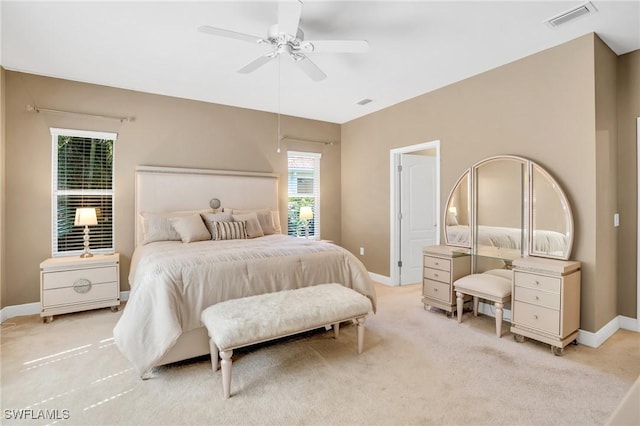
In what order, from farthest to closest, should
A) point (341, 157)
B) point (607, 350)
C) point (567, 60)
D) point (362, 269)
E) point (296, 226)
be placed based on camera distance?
1. point (341, 157)
2. point (296, 226)
3. point (362, 269)
4. point (567, 60)
5. point (607, 350)

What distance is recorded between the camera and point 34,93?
367 centimetres

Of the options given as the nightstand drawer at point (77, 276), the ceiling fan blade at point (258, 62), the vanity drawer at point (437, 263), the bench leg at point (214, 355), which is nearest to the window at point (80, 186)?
the nightstand drawer at point (77, 276)

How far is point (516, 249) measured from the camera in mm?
3359

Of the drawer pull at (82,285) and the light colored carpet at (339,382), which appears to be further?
the drawer pull at (82,285)

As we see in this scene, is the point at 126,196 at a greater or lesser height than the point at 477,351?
greater

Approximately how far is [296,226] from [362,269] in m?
2.50

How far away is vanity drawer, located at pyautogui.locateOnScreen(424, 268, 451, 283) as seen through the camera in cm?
360

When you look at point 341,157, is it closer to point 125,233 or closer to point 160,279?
point 125,233

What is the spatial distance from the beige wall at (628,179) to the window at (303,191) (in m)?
3.91

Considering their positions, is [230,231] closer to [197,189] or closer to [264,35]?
[197,189]

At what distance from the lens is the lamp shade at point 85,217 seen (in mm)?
3617

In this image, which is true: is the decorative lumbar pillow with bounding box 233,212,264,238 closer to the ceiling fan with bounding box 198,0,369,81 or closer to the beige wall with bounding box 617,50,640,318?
the ceiling fan with bounding box 198,0,369,81

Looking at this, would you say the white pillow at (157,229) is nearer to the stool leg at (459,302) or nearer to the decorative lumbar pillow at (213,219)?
the decorative lumbar pillow at (213,219)

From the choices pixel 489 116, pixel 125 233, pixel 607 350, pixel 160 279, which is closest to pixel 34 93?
pixel 125 233
